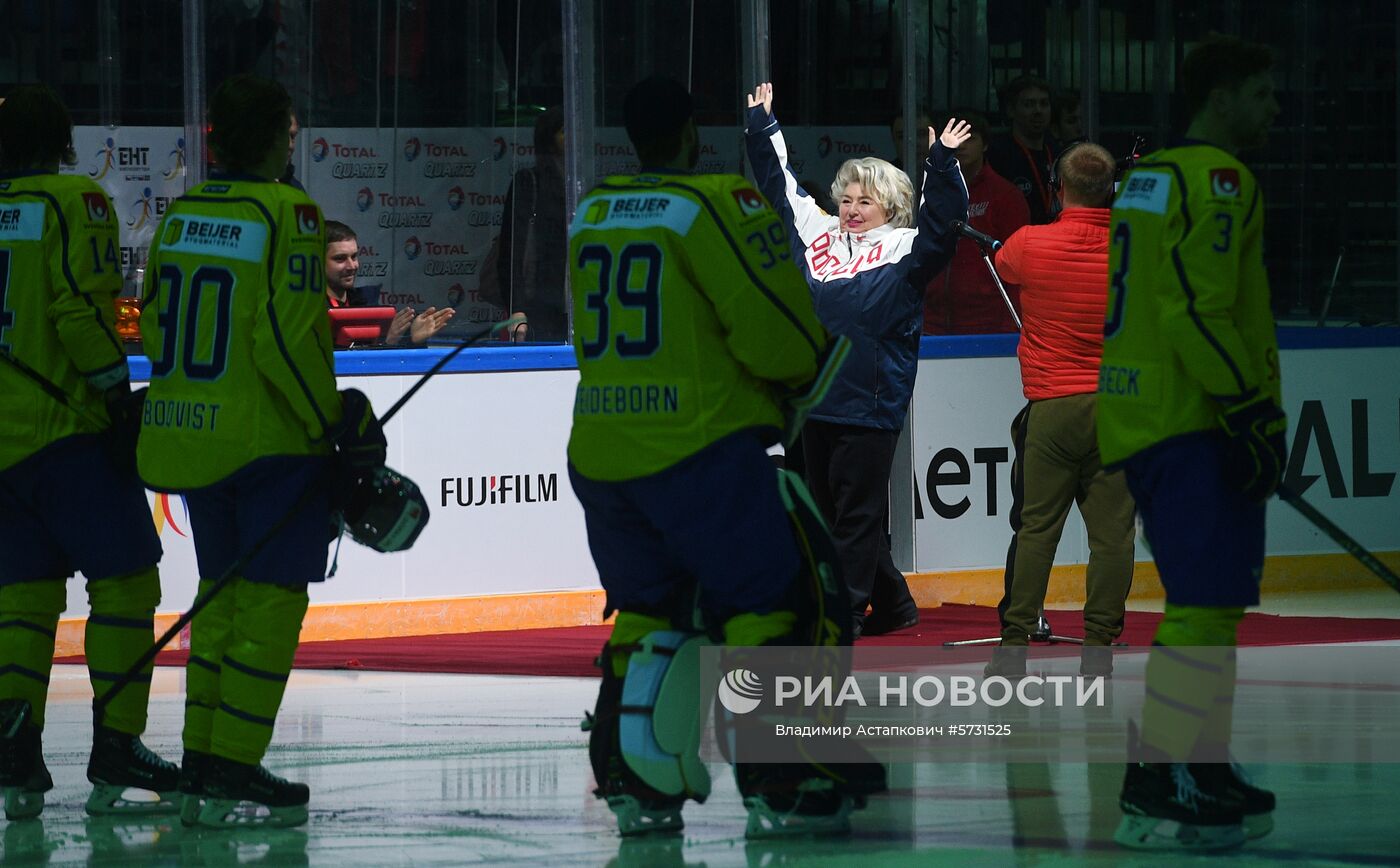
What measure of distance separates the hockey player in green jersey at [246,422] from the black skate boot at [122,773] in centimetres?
29

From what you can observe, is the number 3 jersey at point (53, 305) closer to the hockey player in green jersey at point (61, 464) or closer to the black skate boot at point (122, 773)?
the hockey player in green jersey at point (61, 464)

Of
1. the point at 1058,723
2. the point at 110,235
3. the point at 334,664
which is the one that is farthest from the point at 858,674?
the point at 110,235

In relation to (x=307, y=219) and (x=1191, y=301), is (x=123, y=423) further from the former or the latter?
(x=1191, y=301)

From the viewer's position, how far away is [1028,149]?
1079 cm

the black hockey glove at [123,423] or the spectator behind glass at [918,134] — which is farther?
the spectator behind glass at [918,134]

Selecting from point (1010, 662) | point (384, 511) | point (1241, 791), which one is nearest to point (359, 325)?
point (1010, 662)

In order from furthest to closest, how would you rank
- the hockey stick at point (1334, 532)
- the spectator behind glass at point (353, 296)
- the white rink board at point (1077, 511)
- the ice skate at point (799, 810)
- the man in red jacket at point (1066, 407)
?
the white rink board at point (1077, 511)
the spectator behind glass at point (353, 296)
the man in red jacket at point (1066, 407)
the ice skate at point (799, 810)
the hockey stick at point (1334, 532)

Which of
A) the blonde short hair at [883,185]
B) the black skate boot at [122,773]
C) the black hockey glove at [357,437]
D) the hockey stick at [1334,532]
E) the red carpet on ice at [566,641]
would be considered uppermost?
the blonde short hair at [883,185]

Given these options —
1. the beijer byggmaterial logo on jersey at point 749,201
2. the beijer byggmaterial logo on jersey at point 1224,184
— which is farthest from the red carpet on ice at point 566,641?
the beijer byggmaterial logo on jersey at point 1224,184

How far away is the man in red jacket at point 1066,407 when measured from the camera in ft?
25.5

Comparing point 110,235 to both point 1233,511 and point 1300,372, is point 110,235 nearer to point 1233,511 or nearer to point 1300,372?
point 1233,511

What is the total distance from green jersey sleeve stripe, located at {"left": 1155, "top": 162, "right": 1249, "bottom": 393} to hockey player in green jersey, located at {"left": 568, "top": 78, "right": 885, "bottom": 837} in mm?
864

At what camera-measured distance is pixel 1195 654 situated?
198 inches

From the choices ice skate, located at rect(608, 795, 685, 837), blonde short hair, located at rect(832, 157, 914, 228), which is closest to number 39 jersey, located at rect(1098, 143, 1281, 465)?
ice skate, located at rect(608, 795, 685, 837)
